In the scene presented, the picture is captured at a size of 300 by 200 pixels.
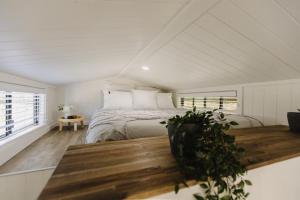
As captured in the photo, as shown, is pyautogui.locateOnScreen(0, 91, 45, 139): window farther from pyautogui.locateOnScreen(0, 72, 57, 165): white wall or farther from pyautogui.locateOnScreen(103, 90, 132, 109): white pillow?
pyautogui.locateOnScreen(103, 90, 132, 109): white pillow

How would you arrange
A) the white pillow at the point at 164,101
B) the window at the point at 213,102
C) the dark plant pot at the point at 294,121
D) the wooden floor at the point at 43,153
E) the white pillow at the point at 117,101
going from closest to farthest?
the dark plant pot at the point at 294,121, the wooden floor at the point at 43,153, the window at the point at 213,102, the white pillow at the point at 117,101, the white pillow at the point at 164,101

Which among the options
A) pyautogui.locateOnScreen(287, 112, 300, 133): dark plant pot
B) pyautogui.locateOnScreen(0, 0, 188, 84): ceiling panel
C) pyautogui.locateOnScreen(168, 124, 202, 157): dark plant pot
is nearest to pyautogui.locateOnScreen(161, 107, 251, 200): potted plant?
pyautogui.locateOnScreen(168, 124, 202, 157): dark plant pot

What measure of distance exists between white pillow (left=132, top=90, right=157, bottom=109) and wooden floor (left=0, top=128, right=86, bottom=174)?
133cm

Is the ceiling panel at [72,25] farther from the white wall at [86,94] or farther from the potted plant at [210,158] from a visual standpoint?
the white wall at [86,94]

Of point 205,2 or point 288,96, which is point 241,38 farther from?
point 288,96

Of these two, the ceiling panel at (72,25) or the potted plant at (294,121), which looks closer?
the ceiling panel at (72,25)

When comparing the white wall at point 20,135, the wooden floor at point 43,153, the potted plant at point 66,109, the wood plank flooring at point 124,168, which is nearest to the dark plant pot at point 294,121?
the wood plank flooring at point 124,168

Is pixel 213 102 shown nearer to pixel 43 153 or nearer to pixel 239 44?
pixel 239 44

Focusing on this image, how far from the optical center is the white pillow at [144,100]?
3.43 metres

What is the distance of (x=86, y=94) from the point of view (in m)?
4.30

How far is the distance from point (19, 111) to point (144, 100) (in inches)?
88.5

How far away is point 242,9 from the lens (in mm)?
1092

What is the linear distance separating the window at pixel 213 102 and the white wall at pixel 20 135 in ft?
10.5

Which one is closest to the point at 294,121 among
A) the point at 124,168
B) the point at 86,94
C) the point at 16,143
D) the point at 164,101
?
the point at 124,168
